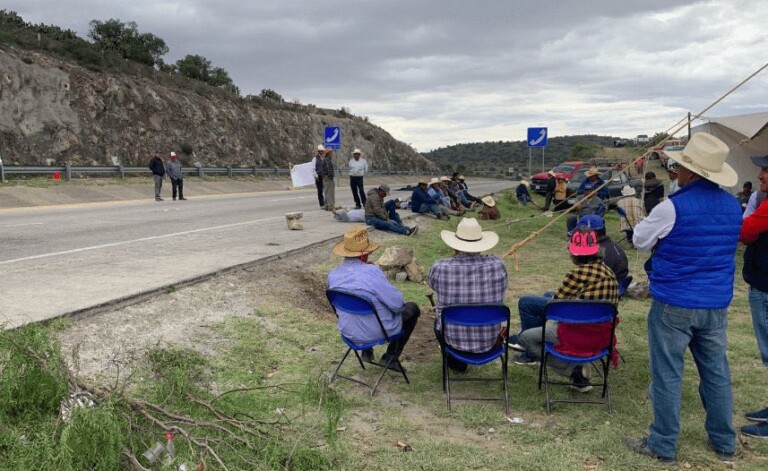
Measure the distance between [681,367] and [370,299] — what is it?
2336 mm

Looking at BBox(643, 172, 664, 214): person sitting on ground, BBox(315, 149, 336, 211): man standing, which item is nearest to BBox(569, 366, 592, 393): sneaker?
BBox(643, 172, 664, 214): person sitting on ground

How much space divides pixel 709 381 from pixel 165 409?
3460 millimetres

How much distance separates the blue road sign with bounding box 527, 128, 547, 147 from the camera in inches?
1037

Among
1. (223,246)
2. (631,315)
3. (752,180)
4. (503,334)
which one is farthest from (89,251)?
(752,180)

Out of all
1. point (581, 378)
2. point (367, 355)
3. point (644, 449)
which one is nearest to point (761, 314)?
point (581, 378)

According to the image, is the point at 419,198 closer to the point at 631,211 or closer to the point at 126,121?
the point at 631,211

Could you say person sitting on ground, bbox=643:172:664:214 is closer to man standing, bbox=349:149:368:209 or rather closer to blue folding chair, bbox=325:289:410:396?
man standing, bbox=349:149:368:209

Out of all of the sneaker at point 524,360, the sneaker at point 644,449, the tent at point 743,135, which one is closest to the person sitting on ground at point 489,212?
the tent at point 743,135

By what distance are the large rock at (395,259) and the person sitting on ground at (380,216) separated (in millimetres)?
4289

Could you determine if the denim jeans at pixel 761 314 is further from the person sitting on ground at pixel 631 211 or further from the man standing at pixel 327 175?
the man standing at pixel 327 175

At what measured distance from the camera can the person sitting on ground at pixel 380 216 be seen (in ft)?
48.0

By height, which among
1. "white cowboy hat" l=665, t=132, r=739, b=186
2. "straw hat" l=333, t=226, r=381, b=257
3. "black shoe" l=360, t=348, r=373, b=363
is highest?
"white cowboy hat" l=665, t=132, r=739, b=186

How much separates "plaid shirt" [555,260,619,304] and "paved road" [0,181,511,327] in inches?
174

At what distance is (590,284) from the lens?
16.5 ft
